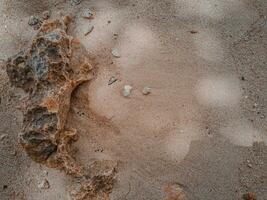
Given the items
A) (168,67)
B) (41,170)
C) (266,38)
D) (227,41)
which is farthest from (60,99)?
(266,38)

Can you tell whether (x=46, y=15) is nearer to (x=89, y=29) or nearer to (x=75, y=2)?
(x=75, y=2)

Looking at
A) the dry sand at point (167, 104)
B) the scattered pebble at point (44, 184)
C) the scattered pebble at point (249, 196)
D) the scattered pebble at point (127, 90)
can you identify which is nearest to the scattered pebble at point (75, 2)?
the dry sand at point (167, 104)

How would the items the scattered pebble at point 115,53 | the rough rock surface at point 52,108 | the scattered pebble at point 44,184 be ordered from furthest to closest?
1. the scattered pebble at point 115,53
2. the scattered pebble at point 44,184
3. the rough rock surface at point 52,108

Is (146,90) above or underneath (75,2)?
underneath

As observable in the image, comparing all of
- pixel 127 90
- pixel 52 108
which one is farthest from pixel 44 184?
pixel 127 90

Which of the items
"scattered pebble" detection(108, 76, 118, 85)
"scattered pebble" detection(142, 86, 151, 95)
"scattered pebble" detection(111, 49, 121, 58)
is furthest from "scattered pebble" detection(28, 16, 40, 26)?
"scattered pebble" detection(142, 86, 151, 95)

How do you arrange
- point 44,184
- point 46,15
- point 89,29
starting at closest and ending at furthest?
point 44,184
point 89,29
point 46,15

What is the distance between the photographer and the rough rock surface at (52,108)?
2.96m

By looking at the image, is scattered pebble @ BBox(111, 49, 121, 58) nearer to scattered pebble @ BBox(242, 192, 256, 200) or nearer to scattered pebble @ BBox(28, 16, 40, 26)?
scattered pebble @ BBox(28, 16, 40, 26)

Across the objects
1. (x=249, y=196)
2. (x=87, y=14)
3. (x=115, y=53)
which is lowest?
(x=249, y=196)

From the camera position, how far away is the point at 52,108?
9.71 ft

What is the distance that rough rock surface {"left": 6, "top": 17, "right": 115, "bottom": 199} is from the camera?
9.73ft

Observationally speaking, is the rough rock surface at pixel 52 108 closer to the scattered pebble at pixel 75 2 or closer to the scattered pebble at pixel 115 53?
the scattered pebble at pixel 115 53

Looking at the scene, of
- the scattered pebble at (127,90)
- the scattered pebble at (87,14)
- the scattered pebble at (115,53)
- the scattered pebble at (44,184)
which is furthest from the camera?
the scattered pebble at (87,14)
